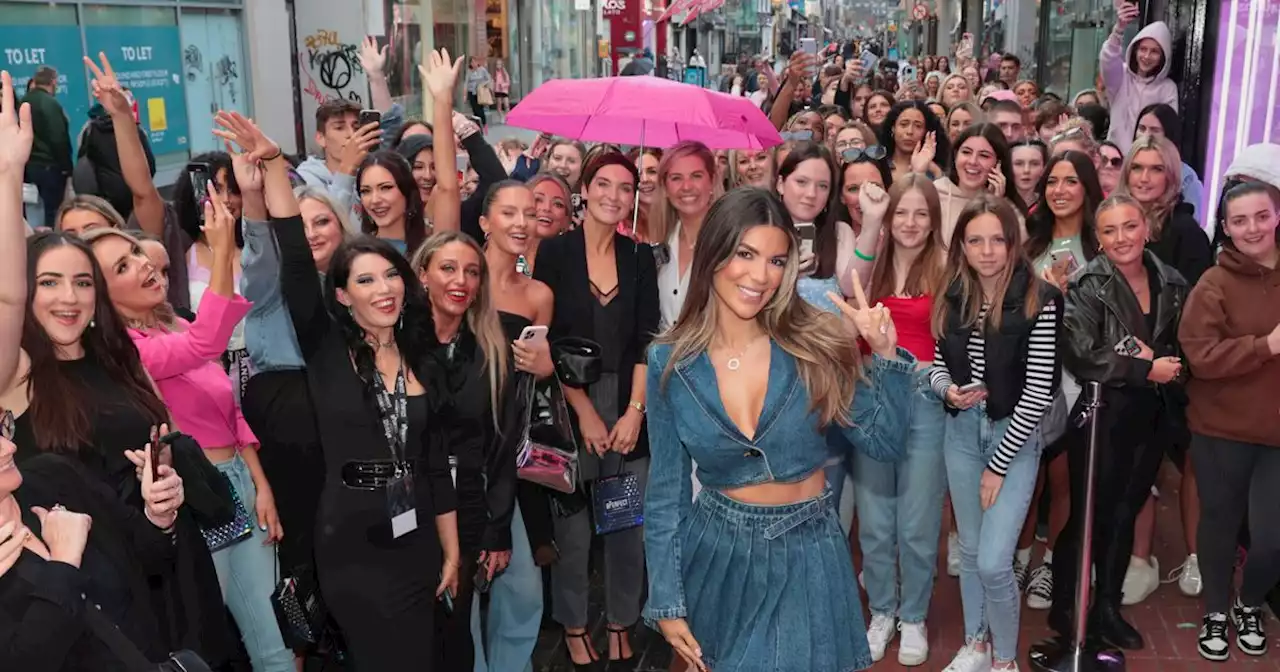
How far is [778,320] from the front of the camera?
3090 millimetres

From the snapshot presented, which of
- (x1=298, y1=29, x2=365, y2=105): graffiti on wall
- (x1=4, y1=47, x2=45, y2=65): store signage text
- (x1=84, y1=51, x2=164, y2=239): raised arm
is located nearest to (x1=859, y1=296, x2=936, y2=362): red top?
(x1=84, y1=51, x2=164, y2=239): raised arm

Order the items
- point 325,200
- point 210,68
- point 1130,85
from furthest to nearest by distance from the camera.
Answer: point 210,68 → point 1130,85 → point 325,200

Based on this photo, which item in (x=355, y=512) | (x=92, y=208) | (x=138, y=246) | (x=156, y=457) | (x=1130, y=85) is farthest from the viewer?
(x=1130, y=85)

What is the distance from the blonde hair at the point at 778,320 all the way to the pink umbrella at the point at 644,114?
182 centimetres

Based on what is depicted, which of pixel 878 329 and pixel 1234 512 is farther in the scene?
pixel 1234 512

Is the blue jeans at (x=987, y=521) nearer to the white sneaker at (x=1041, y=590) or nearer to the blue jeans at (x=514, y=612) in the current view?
the white sneaker at (x=1041, y=590)

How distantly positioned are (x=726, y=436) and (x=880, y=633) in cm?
225

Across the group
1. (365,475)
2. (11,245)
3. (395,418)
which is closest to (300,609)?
(365,475)

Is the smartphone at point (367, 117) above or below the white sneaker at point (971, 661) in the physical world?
above

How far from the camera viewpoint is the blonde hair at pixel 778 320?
3.00 meters

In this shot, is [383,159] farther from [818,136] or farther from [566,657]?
[818,136]

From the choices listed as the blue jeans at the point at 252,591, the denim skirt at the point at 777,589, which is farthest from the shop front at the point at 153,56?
the denim skirt at the point at 777,589

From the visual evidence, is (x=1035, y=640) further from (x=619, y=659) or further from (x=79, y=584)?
(x=79, y=584)

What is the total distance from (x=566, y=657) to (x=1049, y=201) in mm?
3101
